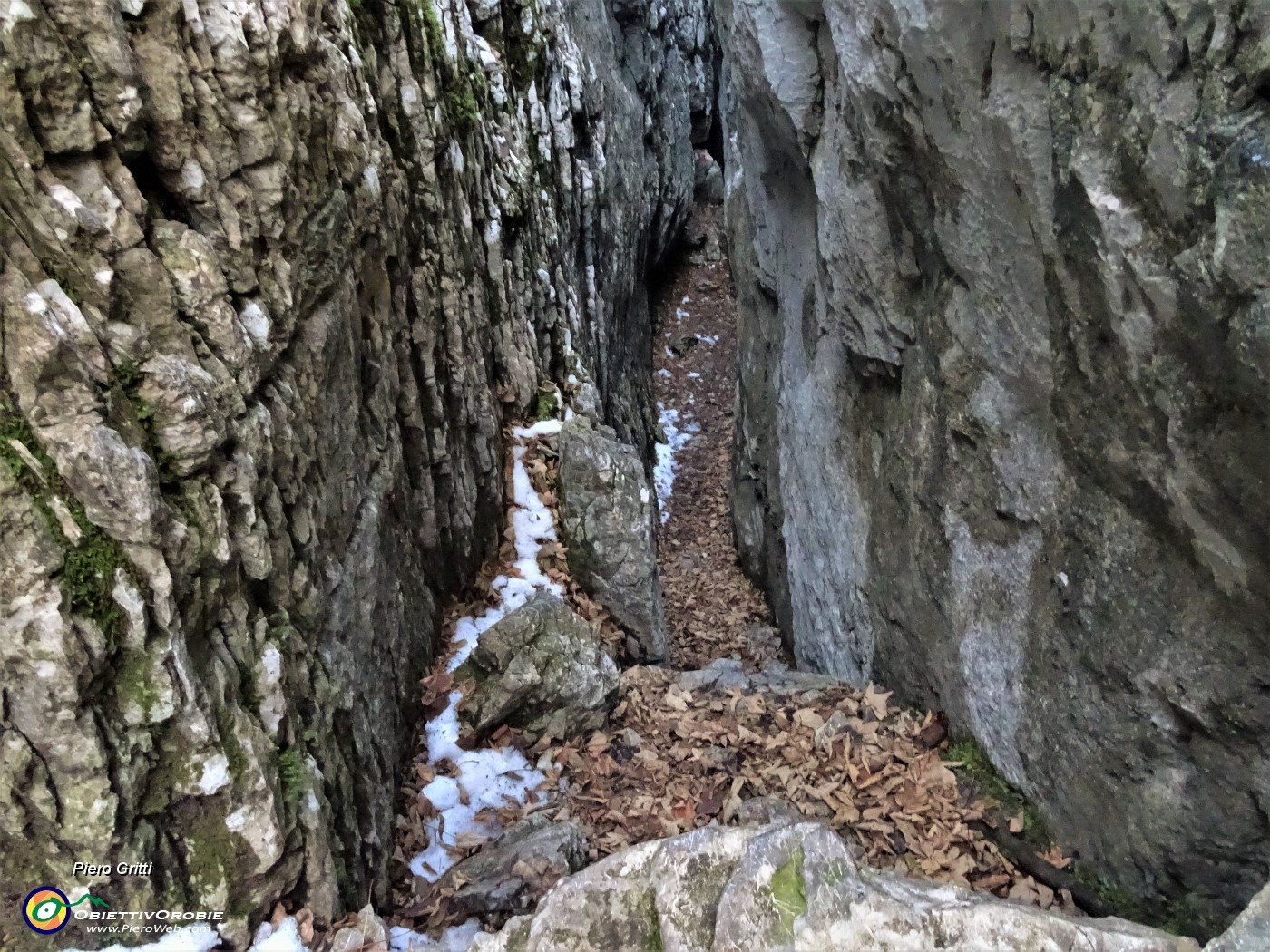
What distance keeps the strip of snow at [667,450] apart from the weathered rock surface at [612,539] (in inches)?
245

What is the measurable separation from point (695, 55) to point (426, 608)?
2255 centimetres

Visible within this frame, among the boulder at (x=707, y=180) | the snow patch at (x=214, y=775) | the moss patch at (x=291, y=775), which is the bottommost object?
the moss patch at (x=291, y=775)

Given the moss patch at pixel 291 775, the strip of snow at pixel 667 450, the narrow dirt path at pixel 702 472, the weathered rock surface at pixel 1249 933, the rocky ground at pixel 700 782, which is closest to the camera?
the weathered rock surface at pixel 1249 933

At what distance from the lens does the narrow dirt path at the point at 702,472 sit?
35.8ft

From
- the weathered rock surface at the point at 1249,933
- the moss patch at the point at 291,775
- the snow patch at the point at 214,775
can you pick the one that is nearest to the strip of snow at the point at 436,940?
the moss patch at the point at 291,775

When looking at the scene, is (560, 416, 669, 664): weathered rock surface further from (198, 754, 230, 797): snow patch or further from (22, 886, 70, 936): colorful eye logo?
(22, 886, 70, 936): colorful eye logo

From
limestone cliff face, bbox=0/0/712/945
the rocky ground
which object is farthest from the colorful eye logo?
the rocky ground

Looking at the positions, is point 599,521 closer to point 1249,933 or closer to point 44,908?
point 44,908

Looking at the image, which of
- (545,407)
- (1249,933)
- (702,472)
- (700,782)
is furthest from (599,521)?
(702,472)

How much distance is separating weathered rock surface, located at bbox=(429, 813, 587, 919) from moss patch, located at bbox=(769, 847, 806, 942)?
5.35ft

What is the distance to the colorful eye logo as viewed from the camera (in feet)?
9.69

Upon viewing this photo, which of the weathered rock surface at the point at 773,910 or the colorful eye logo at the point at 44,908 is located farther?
the colorful eye logo at the point at 44,908

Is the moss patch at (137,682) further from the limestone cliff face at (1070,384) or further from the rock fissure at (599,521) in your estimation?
the limestone cliff face at (1070,384)

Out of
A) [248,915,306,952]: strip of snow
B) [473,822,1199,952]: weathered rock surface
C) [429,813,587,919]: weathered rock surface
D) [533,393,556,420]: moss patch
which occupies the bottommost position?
[429,813,587,919]: weathered rock surface
